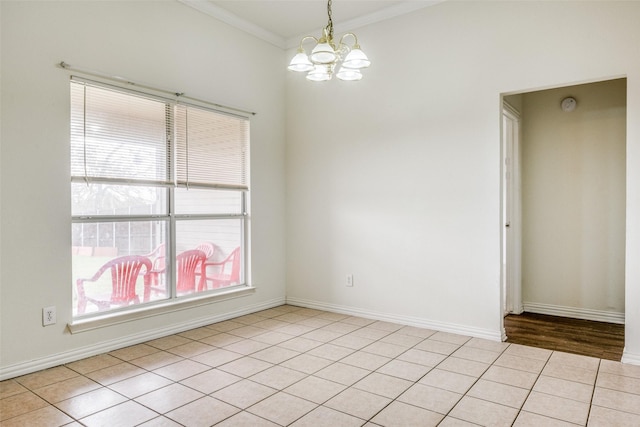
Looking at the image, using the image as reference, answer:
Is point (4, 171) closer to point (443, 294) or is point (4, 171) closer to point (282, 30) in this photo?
point (282, 30)

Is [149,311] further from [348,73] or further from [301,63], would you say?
[348,73]

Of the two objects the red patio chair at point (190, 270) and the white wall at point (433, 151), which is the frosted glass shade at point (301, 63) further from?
the red patio chair at point (190, 270)

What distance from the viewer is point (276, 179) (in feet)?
15.4

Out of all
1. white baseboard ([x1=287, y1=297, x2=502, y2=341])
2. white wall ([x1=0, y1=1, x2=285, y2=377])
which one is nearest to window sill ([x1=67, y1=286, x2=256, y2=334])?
white wall ([x1=0, y1=1, x2=285, y2=377])

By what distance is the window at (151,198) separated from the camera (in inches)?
122

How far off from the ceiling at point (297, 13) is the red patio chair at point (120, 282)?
2266 millimetres

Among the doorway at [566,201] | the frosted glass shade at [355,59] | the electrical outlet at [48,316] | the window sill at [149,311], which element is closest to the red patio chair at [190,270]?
the window sill at [149,311]

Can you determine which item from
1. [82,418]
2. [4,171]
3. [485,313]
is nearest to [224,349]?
[82,418]

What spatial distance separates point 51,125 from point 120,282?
1252mm

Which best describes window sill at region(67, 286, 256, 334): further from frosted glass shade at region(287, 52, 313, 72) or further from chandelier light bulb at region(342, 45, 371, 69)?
chandelier light bulb at region(342, 45, 371, 69)

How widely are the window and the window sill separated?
78mm

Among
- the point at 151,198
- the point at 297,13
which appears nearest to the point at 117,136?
the point at 151,198

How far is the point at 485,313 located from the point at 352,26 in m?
2.97

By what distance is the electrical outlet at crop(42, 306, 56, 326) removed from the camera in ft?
9.33
